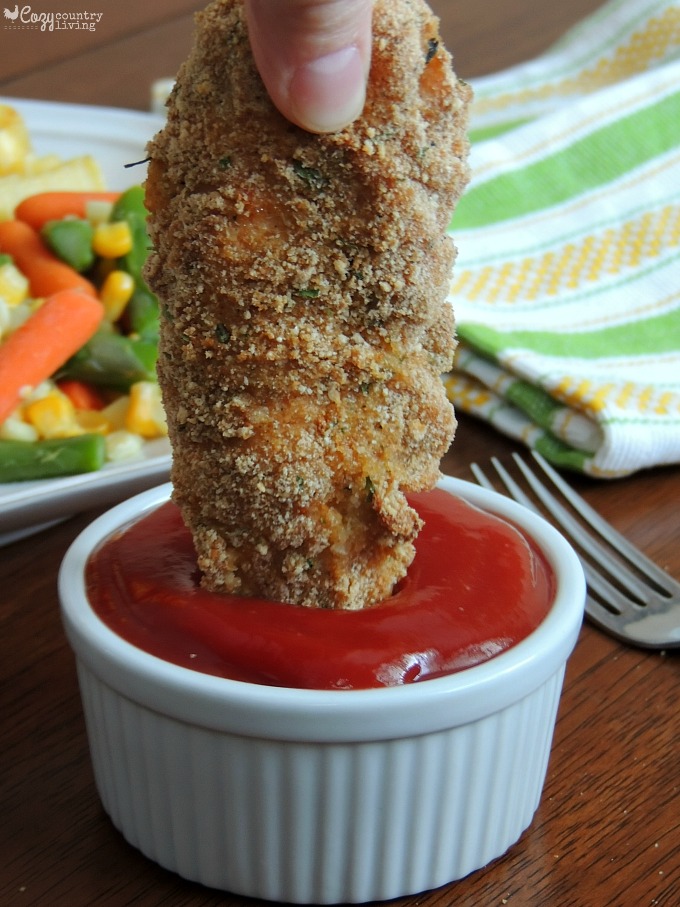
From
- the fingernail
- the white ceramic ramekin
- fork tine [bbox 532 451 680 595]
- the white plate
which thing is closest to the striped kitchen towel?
fork tine [bbox 532 451 680 595]

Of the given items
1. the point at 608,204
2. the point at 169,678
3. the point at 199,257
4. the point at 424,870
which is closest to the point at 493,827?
the point at 424,870

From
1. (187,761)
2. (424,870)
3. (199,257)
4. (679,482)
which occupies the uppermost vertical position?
(199,257)

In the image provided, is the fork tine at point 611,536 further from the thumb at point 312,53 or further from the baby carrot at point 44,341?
the thumb at point 312,53

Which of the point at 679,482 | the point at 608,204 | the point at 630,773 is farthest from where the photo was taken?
the point at 608,204

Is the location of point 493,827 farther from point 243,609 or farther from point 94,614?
point 94,614

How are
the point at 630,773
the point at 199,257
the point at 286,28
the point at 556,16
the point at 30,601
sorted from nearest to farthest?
the point at 286,28 < the point at 199,257 < the point at 630,773 < the point at 30,601 < the point at 556,16

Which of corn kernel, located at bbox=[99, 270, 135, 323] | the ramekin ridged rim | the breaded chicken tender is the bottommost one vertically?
corn kernel, located at bbox=[99, 270, 135, 323]

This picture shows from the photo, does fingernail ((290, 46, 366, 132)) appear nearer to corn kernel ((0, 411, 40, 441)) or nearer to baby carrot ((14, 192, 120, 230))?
corn kernel ((0, 411, 40, 441))
